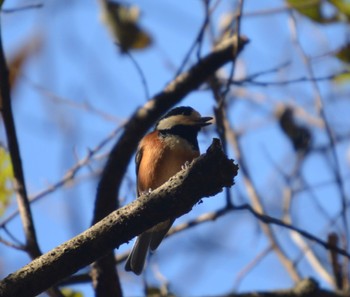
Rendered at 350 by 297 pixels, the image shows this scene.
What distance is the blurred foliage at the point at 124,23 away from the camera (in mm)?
5543

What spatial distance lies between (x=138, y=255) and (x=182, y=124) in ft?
3.09

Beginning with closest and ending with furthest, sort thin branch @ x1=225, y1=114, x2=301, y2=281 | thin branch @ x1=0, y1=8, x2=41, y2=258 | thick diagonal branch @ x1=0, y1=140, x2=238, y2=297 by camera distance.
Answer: thick diagonal branch @ x1=0, y1=140, x2=238, y2=297, thin branch @ x1=0, y1=8, x2=41, y2=258, thin branch @ x1=225, y1=114, x2=301, y2=281

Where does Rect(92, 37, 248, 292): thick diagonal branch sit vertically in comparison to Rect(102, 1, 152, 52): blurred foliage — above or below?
below

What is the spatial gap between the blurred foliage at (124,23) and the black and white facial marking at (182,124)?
0.97 m

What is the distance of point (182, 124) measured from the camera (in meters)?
4.75

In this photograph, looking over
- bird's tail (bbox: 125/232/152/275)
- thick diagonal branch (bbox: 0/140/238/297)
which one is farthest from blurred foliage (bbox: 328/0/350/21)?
thick diagonal branch (bbox: 0/140/238/297)

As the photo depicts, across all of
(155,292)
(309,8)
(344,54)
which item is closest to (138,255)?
(155,292)

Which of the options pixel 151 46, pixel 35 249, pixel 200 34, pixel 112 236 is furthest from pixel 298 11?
pixel 112 236

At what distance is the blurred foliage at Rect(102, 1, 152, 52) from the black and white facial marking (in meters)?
0.97

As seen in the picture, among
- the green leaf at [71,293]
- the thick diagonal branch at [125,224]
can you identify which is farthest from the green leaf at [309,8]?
the thick diagonal branch at [125,224]

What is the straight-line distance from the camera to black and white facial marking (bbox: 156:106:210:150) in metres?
4.69

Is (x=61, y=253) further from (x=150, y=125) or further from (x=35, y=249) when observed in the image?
(x=150, y=125)

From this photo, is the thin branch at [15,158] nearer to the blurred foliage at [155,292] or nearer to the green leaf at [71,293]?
the green leaf at [71,293]

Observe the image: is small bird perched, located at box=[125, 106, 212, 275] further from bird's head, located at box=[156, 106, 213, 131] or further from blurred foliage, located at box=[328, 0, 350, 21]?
blurred foliage, located at box=[328, 0, 350, 21]
